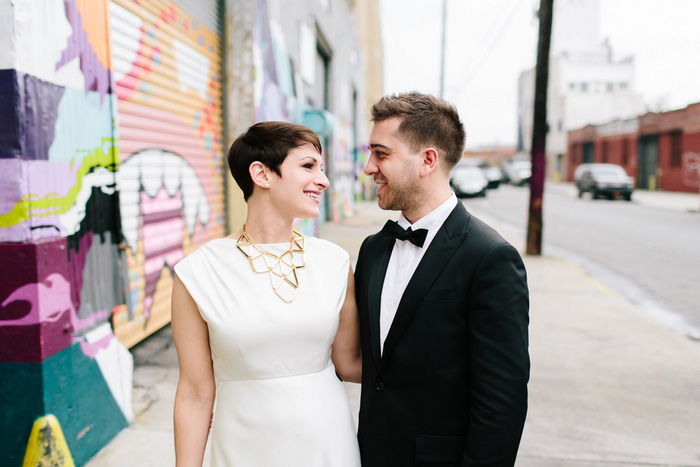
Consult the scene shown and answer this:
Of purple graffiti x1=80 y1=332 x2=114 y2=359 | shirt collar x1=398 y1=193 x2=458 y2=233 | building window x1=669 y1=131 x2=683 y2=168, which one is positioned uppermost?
building window x1=669 y1=131 x2=683 y2=168

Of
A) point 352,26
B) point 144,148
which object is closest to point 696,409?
point 144,148

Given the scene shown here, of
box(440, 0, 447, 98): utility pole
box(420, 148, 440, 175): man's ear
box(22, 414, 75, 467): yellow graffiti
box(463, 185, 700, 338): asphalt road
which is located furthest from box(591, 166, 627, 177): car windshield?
box(22, 414, 75, 467): yellow graffiti

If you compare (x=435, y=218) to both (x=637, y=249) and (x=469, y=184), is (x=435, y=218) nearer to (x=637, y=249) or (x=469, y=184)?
(x=637, y=249)

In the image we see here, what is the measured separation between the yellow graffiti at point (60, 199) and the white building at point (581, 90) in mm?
45789

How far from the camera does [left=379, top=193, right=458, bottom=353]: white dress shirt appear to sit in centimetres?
175

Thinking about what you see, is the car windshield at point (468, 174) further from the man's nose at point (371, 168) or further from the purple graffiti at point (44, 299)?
the man's nose at point (371, 168)

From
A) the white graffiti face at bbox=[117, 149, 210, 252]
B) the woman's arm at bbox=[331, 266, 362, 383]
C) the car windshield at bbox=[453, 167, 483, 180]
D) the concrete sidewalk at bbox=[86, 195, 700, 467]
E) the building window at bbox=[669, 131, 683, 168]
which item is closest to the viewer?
the woman's arm at bbox=[331, 266, 362, 383]

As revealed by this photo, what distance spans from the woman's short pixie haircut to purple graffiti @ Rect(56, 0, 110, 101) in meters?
1.59

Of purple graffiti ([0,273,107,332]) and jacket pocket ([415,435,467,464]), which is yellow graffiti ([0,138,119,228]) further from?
jacket pocket ([415,435,467,464])

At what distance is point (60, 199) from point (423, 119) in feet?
6.64

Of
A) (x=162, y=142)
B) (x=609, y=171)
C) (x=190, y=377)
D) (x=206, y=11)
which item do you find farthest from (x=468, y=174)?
(x=190, y=377)

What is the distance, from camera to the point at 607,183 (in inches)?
971

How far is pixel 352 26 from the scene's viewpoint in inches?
814

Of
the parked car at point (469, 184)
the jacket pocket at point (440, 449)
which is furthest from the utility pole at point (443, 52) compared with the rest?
the jacket pocket at point (440, 449)
